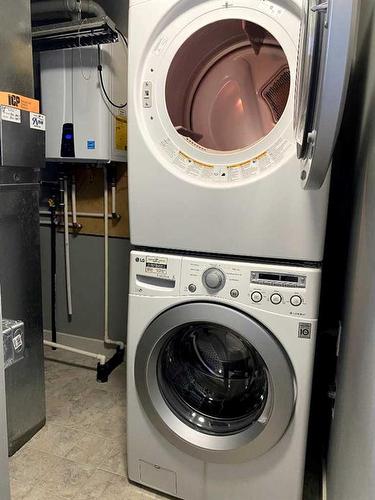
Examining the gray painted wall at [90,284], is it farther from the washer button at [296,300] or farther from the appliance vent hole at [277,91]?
the washer button at [296,300]

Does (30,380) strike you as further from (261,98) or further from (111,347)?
(261,98)

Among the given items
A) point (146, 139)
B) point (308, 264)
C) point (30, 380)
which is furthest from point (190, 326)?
point (30, 380)

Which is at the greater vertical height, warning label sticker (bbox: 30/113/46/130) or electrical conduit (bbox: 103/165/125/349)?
warning label sticker (bbox: 30/113/46/130)

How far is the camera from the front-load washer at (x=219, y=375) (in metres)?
1.16

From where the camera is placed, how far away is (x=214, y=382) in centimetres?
143

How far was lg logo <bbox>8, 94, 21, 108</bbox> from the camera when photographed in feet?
4.52

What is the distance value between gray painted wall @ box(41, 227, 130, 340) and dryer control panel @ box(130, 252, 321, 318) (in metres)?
1.04

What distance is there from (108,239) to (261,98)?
1.32 metres

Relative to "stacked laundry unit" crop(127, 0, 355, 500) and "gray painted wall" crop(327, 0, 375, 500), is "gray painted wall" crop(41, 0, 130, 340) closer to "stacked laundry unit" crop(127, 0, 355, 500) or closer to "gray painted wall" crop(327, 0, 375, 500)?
"stacked laundry unit" crop(127, 0, 355, 500)

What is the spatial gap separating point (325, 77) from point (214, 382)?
1126mm

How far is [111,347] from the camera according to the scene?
243 centimetres

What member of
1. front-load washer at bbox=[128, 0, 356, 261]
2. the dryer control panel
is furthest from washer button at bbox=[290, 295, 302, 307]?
front-load washer at bbox=[128, 0, 356, 261]

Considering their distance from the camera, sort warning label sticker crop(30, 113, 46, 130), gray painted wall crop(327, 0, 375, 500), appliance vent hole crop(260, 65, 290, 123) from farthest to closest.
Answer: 1. warning label sticker crop(30, 113, 46, 130)
2. appliance vent hole crop(260, 65, 290, 123)
3. gray painted wall crop(327, 0, 375, 500)

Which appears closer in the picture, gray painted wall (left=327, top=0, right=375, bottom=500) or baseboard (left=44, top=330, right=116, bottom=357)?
gray painted wall (left=327, top=0, right=375, bottom=500)
